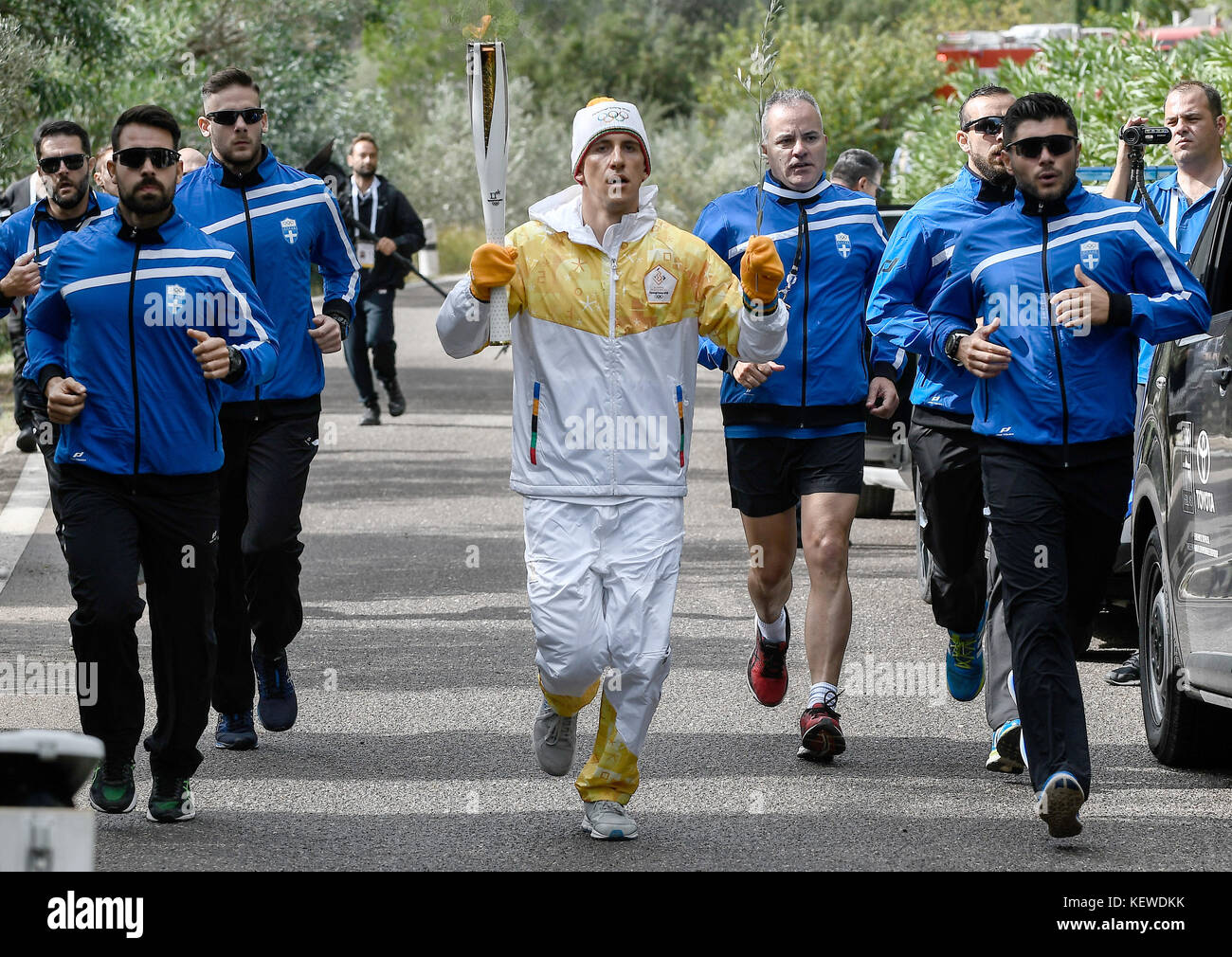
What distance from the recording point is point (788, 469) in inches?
313

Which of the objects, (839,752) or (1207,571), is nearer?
(1207,571)

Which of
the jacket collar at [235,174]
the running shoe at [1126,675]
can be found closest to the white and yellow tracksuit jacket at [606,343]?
the jacket collar at [235,174]

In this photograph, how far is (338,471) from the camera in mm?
16391

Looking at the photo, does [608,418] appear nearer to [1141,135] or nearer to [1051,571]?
[1051,571]

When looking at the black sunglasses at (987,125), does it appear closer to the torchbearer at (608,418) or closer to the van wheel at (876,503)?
the torchbearer at (608,418)

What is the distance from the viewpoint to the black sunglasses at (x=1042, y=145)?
6.56 metres

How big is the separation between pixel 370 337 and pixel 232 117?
11315mm

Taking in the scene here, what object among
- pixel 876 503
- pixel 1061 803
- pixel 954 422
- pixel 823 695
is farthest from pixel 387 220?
pixel 1061 803

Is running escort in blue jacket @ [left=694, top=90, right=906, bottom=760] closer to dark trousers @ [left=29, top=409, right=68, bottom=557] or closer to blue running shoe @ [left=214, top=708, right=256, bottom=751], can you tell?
blue running shoe @ [left=214, top=708, right=256, bottom=751]

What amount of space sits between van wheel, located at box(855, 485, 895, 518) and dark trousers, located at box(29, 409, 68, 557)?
670 cm

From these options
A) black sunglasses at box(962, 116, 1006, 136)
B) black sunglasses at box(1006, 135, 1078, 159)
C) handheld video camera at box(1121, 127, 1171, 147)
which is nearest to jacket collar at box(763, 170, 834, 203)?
black sunglasses at box(962, 116, 1006, 136)

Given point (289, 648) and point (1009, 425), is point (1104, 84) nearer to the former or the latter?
point (289, 648)

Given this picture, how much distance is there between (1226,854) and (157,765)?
3088mm

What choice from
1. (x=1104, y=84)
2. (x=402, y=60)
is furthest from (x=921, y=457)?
(x=402, y=60)
